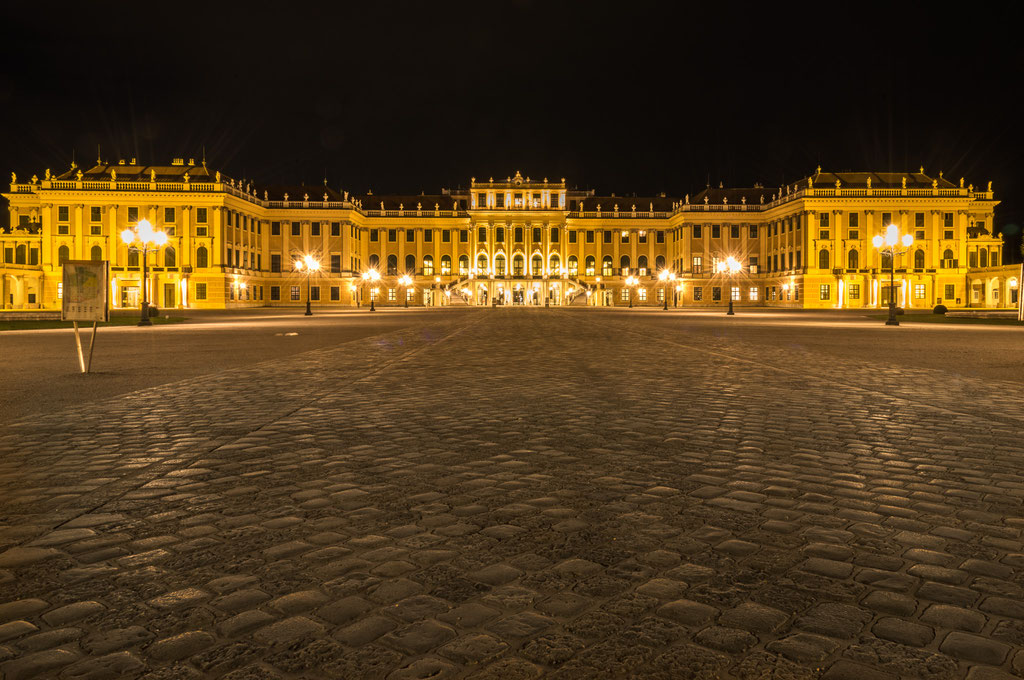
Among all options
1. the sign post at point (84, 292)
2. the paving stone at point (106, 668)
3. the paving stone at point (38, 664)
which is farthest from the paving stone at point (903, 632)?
the sign post at point (84, 292)

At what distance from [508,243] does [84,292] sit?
313ft

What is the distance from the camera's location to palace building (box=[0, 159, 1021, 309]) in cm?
7775

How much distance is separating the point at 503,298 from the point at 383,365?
90.8 metres

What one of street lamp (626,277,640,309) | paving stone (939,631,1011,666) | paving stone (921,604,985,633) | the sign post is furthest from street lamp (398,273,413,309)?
paving stone (939,631,1011,666)

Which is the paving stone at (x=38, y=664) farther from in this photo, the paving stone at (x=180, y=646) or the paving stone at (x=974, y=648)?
the paving stone at (x=974, y=648)

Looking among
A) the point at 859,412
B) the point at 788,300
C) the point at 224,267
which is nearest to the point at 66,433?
the point at 859,412

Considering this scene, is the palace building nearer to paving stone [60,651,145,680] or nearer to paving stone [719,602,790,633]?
paving stone [719,602,790,633]

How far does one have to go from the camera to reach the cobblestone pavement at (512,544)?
9.28 ft

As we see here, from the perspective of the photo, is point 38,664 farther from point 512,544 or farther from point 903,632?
point 903,632

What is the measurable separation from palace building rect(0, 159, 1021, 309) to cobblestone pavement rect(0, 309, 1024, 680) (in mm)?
55977

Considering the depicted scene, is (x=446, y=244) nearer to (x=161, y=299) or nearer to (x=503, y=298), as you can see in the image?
(x=503, y=298)

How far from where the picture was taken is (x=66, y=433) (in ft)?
24.4

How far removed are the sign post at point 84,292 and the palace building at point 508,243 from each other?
51824 millimetres

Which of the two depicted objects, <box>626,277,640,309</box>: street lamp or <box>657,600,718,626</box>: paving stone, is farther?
<box>626,277,640,309</box>: street lamp
